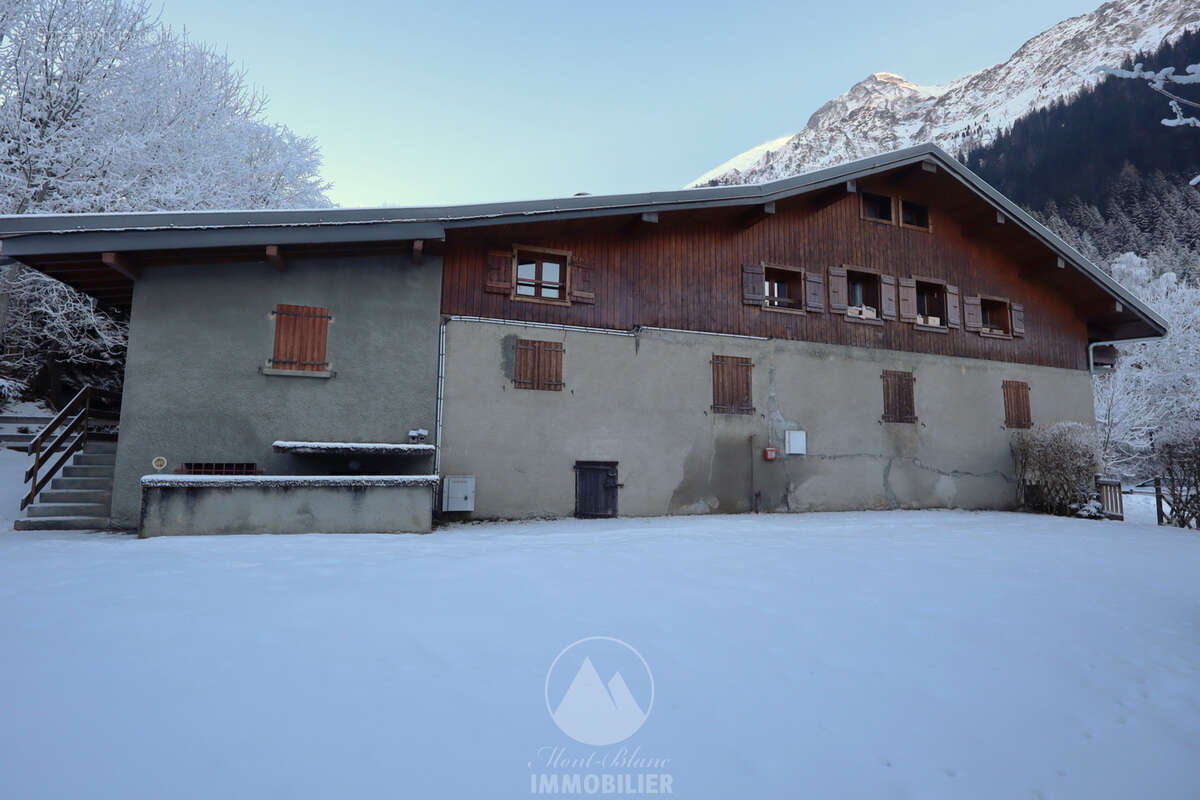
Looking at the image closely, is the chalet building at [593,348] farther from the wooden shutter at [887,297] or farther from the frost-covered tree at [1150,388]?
the frost-covered tree at [1150,388]

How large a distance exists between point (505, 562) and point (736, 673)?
3.18 meters

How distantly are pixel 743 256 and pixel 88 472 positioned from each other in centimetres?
1186

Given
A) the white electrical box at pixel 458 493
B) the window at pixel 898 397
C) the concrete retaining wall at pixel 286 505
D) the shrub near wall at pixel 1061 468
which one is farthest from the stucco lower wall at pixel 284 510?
the shrub near wall at pixel 1061 468

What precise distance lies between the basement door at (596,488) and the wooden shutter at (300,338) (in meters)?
4.44

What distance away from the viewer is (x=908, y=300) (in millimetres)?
13586

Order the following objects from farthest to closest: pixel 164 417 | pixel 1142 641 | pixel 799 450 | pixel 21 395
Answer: pixel 21 395
pixel 799 450
pixel 164 417
pixel 1142 641

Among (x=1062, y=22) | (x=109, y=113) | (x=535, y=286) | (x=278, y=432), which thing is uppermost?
(x=1062, y=22)

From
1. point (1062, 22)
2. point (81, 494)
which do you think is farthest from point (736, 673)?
point (1062, 22)

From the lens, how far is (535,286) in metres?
10.7

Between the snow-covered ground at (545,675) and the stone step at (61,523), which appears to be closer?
the snow-covered ground at (545,675)

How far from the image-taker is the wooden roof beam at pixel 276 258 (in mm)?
8578

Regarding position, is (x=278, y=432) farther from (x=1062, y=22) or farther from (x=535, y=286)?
(x=1062, y=22)

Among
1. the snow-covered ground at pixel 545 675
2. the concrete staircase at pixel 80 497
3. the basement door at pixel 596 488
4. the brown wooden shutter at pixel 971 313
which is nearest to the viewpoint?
the snow-covered ground at pixel 545 675

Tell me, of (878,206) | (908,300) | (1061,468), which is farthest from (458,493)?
(1061,468)
